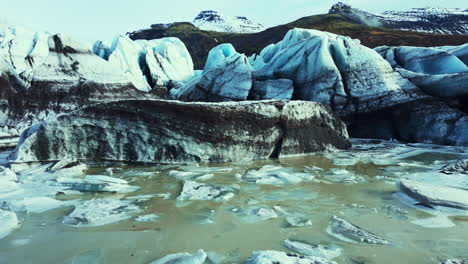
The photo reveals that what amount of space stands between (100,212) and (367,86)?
6.92 metres

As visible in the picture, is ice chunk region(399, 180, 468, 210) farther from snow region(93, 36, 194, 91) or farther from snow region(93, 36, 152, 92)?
snow region(93, 36, 152, 92)

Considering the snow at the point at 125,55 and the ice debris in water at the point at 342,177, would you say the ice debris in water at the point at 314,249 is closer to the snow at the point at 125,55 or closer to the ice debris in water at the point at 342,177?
the ice debris in water at the point at 342,177

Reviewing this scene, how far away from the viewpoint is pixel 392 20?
63.4 m

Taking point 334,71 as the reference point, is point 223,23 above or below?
above

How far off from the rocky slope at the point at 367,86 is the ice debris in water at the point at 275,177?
4.32 meters

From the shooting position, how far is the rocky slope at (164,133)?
4676mm

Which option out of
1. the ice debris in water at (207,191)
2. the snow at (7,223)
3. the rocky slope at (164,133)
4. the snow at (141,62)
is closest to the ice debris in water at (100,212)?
the snow at (7,223)

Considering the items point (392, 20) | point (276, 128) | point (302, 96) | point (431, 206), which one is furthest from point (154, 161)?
point (392, 20)

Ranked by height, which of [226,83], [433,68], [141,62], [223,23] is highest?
[223,23]

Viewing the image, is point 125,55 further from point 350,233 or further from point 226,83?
point 350,233

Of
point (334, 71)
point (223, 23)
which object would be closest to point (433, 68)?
point (334, 71)

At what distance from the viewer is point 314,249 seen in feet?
6.79

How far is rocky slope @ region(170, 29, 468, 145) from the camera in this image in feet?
23.6

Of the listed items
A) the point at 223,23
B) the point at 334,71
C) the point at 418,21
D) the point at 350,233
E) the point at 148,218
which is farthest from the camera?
the point at 223,23
